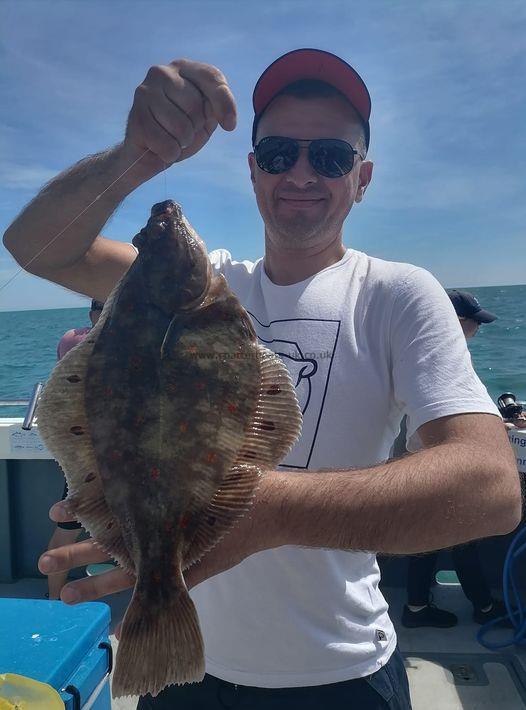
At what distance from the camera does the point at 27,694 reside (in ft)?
6.46

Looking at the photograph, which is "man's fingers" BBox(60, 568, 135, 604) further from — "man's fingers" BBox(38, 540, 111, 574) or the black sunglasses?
the black sunglasses

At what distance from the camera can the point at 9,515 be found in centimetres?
558

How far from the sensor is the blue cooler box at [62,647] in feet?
7.29

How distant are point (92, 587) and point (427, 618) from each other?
13.3 feet

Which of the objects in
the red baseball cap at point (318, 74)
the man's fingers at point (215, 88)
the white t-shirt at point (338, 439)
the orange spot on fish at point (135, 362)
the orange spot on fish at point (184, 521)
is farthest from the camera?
the red baseball cap at point (318, 74)

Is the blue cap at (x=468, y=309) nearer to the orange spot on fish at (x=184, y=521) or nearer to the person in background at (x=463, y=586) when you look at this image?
the person in background at (x=463, y=586)

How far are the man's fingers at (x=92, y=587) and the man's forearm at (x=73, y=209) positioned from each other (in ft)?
4.32

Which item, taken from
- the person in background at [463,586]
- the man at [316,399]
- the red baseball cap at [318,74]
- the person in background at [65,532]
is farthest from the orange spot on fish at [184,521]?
the person in background at [463,586]

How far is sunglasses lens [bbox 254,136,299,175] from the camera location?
2.29 metres

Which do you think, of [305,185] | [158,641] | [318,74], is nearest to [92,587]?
[158,641]

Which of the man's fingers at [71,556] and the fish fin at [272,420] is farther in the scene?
the fish fin at [272,420]

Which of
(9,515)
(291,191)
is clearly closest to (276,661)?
(291,191)

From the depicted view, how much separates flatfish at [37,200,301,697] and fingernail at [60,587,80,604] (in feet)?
0.42

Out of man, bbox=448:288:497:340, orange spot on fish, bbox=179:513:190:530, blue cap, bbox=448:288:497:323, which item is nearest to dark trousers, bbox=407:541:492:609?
man, bbox=448:288:497:340
